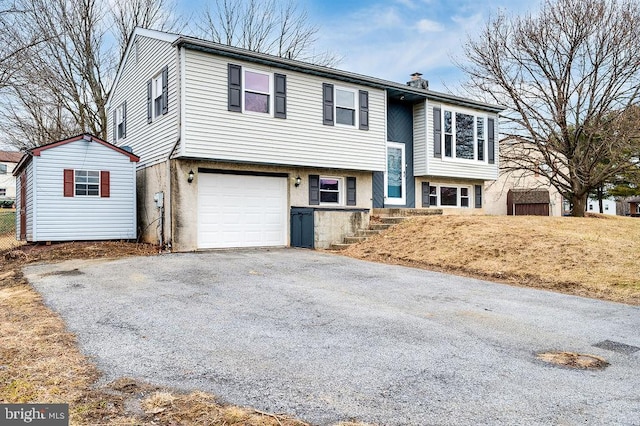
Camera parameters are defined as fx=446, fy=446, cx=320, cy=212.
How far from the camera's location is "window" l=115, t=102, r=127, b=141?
1659cm

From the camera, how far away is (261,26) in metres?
27.2

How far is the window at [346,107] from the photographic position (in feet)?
46.2

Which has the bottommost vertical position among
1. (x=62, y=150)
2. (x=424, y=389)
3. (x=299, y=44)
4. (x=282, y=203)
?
(x=424, y=389)

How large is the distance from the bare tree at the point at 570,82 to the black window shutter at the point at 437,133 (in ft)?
10.8

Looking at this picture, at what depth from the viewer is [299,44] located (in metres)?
27.7

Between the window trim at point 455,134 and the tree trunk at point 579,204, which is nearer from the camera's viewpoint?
the window trim at point 455,134

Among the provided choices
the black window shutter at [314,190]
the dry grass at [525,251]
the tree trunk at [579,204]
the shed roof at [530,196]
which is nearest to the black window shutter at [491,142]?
the tree trunk at [579,204]

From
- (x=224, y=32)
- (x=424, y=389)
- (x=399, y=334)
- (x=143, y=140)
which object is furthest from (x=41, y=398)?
(x=224, y=32)

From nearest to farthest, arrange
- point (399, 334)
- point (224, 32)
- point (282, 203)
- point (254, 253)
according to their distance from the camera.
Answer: point (399, 334) → point (254, 253) → point (282, 203) → point (224, 32)

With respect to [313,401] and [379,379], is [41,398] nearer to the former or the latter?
[313,401]

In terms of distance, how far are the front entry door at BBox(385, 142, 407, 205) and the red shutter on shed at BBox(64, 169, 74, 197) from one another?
390 inches

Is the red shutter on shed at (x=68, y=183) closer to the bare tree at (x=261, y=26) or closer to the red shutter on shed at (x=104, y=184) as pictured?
the red shutter on shed at (x=104, y=184)

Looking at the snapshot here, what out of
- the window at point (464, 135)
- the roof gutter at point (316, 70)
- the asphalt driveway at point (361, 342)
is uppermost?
the roof gutter at point (316, 70)

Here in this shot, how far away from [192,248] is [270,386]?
8978 mm
